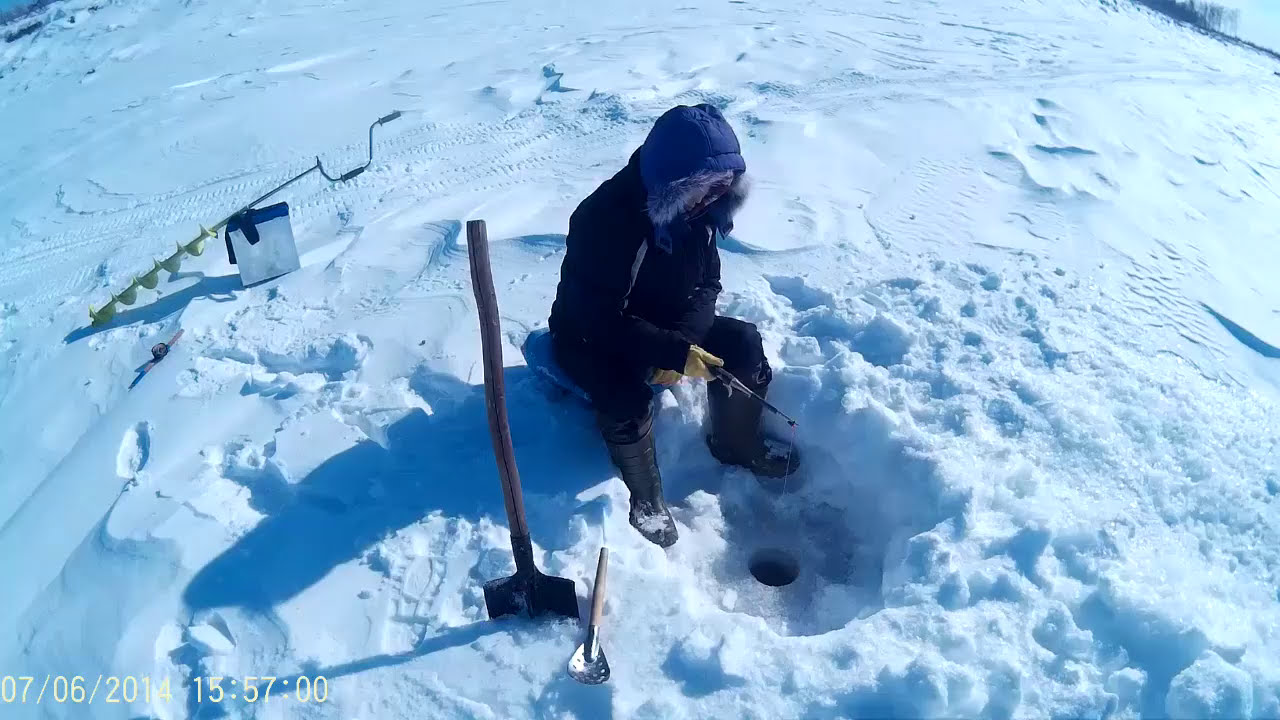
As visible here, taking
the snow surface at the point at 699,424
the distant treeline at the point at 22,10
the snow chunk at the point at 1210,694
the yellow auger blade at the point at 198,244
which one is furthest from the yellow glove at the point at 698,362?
the distant treeline at the point at 22,10

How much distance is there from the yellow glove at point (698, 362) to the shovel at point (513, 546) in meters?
0.73

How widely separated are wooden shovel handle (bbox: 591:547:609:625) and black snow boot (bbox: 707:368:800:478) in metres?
0.86

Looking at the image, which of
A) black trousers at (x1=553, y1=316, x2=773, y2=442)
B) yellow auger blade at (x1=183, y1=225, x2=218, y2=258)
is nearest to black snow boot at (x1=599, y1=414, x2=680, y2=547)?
black trousers at (x1=553, y1=316, x2=773, y2=442)

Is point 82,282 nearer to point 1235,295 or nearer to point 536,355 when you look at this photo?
point 536,355

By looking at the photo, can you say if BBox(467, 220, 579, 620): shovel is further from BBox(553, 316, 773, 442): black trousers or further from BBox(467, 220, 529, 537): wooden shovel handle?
BBox(553, 316, 773, 442): black trousers

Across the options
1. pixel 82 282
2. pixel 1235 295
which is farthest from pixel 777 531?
pixel 82 282

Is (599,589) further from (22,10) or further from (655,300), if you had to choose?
(22,10)

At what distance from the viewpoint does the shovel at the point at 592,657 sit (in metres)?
2.32

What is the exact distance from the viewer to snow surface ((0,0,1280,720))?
237cm

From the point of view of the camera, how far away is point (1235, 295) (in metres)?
4.18

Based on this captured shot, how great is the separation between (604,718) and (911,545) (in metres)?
1.24

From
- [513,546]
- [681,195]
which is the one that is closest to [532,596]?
[513,546]

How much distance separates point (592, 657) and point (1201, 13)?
14159 millimetres

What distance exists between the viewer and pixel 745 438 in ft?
10.8
